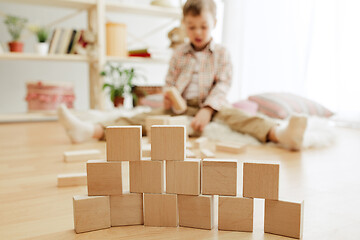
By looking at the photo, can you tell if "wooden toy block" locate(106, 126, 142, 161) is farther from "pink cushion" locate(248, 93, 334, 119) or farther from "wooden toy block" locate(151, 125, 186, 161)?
"pink cushion" locate(248, 93, 334, 119)

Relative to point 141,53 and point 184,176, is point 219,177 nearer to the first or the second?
point 184,176

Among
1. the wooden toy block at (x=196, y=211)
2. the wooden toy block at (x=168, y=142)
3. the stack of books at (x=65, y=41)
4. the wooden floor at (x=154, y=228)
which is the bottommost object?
the wooden floor at (x=154, y=228)

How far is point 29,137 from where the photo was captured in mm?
1580

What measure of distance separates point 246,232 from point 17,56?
6.42ft

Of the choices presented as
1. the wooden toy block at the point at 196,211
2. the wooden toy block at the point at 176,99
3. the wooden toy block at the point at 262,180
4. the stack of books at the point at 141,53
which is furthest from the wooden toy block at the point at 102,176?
the stack of books at the point at 141,53

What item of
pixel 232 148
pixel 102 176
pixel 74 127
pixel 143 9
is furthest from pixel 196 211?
pixel 143 9

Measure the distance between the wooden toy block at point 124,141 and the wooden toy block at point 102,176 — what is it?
0.08 feet

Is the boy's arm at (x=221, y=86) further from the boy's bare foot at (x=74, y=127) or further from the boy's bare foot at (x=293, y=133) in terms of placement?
the boy's bare foot at (x=74, y=127)

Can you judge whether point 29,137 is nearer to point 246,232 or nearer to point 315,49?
point 246,232

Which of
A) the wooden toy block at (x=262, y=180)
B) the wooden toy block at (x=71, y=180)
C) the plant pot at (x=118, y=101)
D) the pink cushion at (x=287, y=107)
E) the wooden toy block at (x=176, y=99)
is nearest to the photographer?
the wooden toy block at (x=262, y=180)

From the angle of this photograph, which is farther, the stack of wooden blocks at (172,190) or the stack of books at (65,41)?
the stack of books at (65,41)

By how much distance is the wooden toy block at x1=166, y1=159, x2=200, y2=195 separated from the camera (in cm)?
58

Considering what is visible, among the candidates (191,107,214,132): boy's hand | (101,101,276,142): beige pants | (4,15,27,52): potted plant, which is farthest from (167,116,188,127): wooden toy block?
(4,15,27,52): potted plant

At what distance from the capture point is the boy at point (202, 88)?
137 centimetres
